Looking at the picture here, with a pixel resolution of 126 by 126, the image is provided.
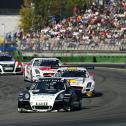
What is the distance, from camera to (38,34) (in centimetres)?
6506

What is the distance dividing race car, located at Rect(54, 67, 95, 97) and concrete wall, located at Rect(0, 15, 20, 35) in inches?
2043

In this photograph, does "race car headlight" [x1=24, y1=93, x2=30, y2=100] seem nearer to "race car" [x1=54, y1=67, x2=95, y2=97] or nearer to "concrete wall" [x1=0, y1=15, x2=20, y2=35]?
"race car" [x1=54, y1=67, x2=95, y2=97]

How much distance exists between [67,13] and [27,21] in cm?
509

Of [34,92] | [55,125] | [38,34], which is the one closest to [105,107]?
[34,92]

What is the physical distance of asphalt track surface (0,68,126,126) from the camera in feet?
53.9

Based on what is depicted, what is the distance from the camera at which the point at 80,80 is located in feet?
84.4

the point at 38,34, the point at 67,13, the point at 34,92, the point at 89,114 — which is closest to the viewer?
the point at 89,114

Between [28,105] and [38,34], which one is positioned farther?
[38,34]

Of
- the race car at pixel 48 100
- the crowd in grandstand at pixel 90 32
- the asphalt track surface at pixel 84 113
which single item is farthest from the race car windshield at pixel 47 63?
the crowd in grandstand at pixel 90 32

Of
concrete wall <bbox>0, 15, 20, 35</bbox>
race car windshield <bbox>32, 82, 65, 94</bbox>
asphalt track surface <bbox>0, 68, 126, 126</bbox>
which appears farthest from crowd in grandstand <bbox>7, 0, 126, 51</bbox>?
race car windshield <bbox>32, 82, 65, 94</bbox>

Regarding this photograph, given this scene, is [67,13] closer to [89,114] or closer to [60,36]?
[60,36]

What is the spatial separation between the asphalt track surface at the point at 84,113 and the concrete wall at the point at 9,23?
1882 inches

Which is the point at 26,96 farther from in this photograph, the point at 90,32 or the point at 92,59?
the point at 92,59

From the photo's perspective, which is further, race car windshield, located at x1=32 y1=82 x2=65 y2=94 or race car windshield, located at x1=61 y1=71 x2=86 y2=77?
race car windshield, located at x1=61 y1=71 x2=86 y2=77
